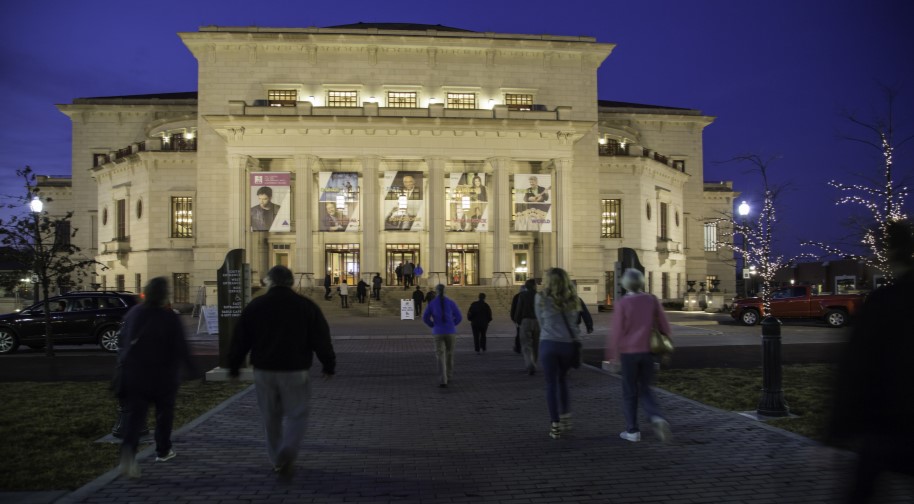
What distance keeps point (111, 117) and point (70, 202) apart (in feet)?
27.5

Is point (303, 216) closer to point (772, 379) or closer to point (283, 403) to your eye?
point (772, 379)

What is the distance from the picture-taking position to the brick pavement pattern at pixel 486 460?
232 inches

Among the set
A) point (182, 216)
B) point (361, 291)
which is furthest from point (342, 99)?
point (361, 291)

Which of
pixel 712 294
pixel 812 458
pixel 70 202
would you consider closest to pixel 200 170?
pixel 70 202

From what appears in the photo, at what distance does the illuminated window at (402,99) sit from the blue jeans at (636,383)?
3930cm

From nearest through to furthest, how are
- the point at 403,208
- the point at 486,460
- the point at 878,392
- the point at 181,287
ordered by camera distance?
the point at 878,392, the point at 486,460, the point at 403,208, the point at 181,287

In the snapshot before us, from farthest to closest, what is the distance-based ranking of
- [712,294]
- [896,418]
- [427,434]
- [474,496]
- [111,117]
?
1. [111,117]
2. [712,294]
3. [427,434]
4. [474,496]
5. [896,418]

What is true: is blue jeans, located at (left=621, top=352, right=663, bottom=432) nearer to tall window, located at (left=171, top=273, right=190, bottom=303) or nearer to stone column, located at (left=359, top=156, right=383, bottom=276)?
stone column, located at (left=359, top=156, right=383, bottom=276)

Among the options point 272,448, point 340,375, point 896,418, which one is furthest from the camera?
point 340,375

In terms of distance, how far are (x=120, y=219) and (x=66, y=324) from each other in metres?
33.3

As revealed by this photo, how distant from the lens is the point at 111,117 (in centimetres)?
5659

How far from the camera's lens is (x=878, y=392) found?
3.70 meters

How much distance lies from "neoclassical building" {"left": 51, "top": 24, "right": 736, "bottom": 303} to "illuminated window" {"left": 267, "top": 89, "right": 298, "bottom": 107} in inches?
5.0

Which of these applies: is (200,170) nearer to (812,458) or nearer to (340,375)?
(340,375)
